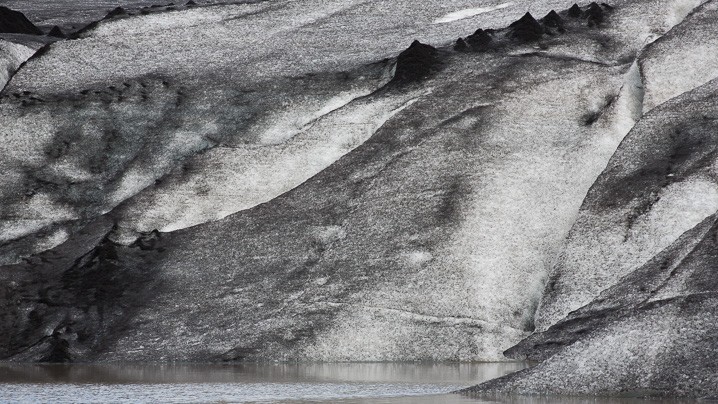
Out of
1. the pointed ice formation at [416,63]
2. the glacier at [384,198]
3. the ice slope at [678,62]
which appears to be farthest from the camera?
the pointed ice formation at [416,63]

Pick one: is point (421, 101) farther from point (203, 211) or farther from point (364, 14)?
point (364, 14)

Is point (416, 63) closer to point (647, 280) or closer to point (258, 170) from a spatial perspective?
point (258, 170)

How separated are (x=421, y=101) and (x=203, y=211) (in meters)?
9.71

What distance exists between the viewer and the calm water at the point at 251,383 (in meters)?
26.3

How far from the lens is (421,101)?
49.8 meters

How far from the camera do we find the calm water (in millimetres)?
A: 26266

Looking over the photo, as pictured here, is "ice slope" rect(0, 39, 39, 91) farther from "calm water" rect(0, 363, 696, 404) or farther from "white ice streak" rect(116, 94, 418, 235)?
"calm water" rect(0, 363, 696, 404)

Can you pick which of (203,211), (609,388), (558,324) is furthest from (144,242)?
(609,388)

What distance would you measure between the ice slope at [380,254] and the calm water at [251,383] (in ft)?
6.99

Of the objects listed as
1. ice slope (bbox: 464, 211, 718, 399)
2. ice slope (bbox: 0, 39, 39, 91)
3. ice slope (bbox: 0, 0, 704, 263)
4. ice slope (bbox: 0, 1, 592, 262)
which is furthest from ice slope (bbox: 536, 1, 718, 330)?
ice slope (bbox: 0, 39, 39, 91)

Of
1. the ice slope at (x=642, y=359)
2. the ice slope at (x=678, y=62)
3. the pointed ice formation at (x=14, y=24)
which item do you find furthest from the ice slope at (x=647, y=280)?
the pointed ice formation at (x=14, y=24)

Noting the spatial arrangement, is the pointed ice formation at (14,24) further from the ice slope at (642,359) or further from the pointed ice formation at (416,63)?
the ice slope at (642,359)

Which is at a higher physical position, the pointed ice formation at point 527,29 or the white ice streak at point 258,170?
the pointed ice formation at point 527,29

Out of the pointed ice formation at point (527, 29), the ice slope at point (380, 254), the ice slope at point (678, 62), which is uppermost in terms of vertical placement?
the pointed ice formation at point (527, 29)
